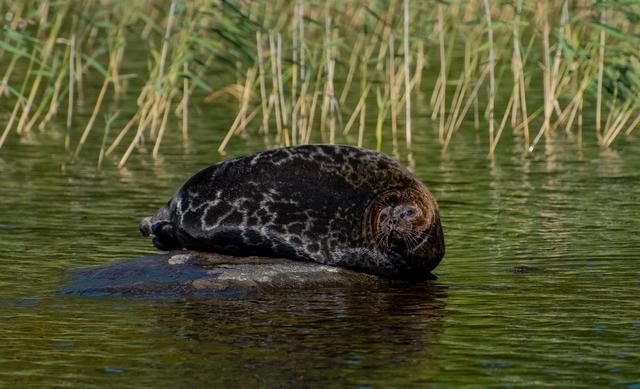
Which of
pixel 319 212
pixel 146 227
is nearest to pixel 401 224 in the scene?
pixel 319 212

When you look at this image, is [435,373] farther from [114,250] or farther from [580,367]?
[114,250]

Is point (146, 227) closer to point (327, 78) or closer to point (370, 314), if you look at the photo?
point (370, 314)

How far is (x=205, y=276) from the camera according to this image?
34.0ft

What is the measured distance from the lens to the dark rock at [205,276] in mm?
10273

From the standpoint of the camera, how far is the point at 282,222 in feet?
35.6

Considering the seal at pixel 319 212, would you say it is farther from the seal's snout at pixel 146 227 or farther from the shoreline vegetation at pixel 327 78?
the shoreline vegetation at pixel 327 78

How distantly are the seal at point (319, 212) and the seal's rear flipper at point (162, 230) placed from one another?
12 centimetres

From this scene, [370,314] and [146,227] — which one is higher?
[146,227]

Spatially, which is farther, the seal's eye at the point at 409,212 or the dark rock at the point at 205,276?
the seal's eye at the point at 409,212

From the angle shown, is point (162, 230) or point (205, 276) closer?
point (205, 276)

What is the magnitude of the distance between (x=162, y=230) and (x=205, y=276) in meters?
1.17

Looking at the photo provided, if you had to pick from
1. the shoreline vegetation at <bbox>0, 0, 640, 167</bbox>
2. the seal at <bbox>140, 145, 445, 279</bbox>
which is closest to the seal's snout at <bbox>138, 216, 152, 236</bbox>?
the seal at <bbox>140, 145, 445, 279</bbox>

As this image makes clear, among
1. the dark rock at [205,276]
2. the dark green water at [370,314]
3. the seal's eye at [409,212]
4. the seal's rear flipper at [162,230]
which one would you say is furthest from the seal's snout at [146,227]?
the seal's eye at [409,212]

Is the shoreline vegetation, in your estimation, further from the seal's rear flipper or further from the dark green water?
the seal's rear flipper
